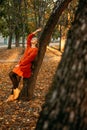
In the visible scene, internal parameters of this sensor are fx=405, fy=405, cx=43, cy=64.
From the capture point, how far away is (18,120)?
9578mm

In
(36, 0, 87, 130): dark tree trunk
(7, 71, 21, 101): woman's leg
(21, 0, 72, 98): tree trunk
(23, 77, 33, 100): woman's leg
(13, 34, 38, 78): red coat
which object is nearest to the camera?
(36, 0, 87, 130): dark tree trunk

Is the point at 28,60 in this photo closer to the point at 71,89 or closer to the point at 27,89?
the point at 27,89

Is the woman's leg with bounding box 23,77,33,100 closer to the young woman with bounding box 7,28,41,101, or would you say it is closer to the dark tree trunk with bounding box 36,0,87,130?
the young woman with bounding box 7,28,41,101

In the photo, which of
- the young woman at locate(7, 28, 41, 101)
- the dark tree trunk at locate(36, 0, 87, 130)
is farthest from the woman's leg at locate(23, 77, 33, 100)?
the dark tree trunk at locate(36, 0, 87, 130)

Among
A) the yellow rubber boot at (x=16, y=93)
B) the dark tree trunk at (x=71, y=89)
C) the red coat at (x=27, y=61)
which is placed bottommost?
the yellow rubber boot at (x=16, y=93)

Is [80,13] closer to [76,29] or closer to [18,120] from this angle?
[76,29]

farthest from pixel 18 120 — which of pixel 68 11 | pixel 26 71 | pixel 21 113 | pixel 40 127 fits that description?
pixel 68 11

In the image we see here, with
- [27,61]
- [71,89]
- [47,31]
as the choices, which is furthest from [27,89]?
[71,89]

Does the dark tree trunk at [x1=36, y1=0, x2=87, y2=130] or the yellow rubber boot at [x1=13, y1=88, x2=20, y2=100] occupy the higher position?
the dark tree trunk at [x1=36, y1=0, x2=87, y2=130]

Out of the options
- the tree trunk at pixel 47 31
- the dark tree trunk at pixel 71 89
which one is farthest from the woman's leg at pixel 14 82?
the dark tree trunk at pixel 71 89

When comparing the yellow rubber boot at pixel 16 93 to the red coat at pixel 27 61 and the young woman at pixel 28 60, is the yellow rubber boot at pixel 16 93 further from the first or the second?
the red coat at pixel 27 61

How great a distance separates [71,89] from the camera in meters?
4.04

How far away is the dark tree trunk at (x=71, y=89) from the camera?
3.98 metres

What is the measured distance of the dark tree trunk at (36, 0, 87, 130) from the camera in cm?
398
